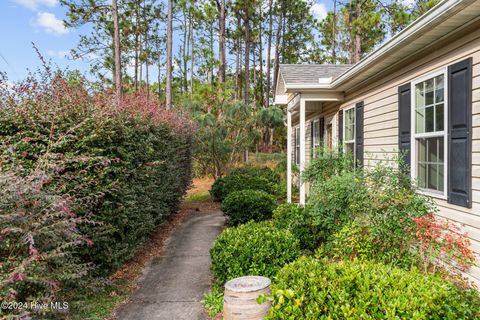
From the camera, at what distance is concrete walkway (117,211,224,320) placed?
4023 mm

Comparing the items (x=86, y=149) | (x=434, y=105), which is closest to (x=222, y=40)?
(x=434, y=105)

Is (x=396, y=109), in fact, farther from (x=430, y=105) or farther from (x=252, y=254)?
(x=252, y=254)

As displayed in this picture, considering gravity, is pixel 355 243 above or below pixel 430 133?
below

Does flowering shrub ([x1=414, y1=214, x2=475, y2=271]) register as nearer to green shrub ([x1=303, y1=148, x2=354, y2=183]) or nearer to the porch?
green shrub ([x1=303, y1=148, x2=354, y2=183])

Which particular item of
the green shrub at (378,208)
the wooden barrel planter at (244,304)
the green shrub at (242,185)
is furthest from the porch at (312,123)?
the wooden barrel planter at (244,304)

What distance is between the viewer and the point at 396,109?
5.54 meters

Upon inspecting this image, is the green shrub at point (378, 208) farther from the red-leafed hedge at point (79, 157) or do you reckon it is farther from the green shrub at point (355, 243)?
the red-leafed hedge at point (79, 157)

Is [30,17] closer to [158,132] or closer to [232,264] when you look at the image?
[158,132]

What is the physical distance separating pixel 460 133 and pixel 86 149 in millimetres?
4321

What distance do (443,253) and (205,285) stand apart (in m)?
3.16

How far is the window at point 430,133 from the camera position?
4348mm

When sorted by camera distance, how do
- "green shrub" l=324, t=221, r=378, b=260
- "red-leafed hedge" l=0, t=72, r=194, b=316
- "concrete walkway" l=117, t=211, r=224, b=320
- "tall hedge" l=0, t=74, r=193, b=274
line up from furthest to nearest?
"green shrub" l=324, t=221, r=378, b=260
"concrete walkway" l=117, t=211, r=224, b=320
"tall hedge" l=0, t=74, r=193, b=274
"red-leafed hedge" l=0, t=72, r=194, b=316

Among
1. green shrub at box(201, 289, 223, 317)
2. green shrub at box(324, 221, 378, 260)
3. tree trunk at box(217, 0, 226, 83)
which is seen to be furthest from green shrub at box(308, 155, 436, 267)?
tree trunk at box(217, 0, 226, 83)

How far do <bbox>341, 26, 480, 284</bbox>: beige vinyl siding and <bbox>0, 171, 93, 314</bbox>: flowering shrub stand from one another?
13.2 feet
